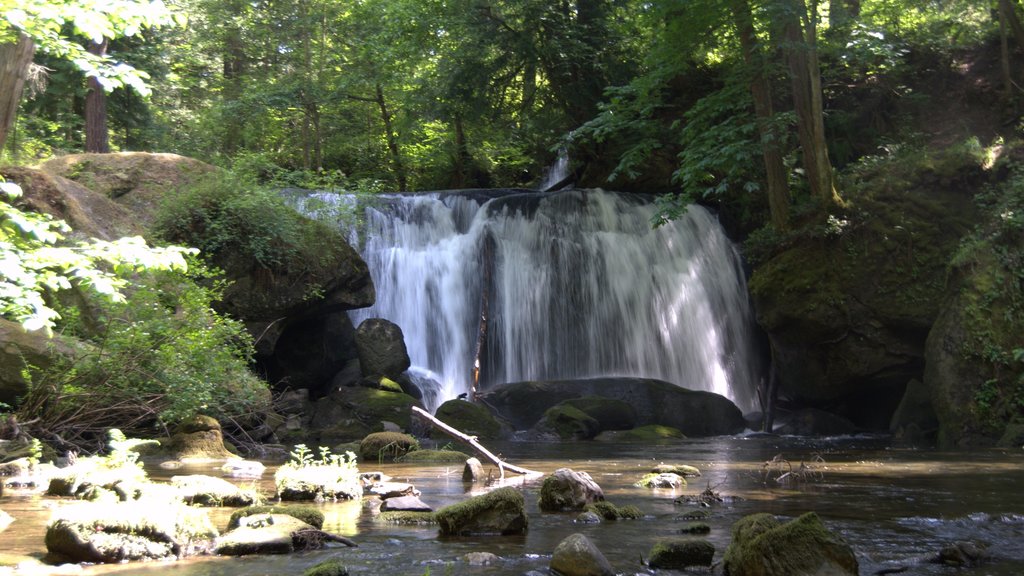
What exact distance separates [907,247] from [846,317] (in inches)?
70.8

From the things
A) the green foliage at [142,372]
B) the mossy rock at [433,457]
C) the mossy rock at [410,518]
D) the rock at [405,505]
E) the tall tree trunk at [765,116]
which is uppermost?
the tall tree trunk at [765,116]

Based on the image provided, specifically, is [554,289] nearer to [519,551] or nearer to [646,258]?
[646,258]

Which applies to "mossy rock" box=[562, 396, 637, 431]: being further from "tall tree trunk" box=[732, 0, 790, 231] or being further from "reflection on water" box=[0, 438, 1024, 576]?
"tall tree trunk" box=[732, 0, 790, 231]

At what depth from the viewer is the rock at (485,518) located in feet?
19.6

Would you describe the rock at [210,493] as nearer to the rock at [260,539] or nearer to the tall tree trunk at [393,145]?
the rock at [260,539]

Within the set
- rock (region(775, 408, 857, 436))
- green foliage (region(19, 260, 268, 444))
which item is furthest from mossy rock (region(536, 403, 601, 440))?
green foliage (region(19, 260, 268, 444))

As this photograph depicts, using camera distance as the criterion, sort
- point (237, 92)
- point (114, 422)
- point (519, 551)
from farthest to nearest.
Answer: point (237, 92), point (114, 422), point (519, 551)

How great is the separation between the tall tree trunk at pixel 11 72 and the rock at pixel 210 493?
9.24 feet

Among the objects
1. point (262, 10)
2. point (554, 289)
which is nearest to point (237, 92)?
point (262, 10)

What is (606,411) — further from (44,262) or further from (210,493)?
(44,262)

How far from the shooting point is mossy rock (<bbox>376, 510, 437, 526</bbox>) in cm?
640

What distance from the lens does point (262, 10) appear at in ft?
93.3

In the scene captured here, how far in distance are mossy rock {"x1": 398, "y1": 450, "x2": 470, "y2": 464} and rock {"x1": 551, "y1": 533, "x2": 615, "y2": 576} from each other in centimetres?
626

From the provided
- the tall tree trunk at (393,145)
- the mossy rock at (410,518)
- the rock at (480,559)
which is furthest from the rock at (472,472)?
the tall tree trunk at (393,145)
